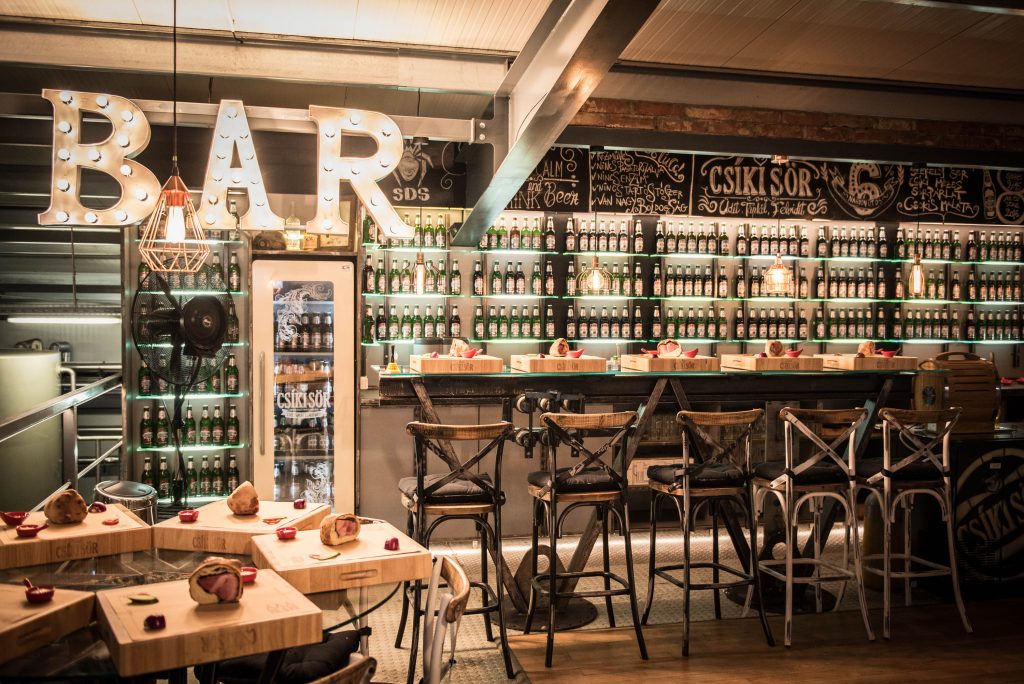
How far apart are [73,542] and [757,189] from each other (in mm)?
6287

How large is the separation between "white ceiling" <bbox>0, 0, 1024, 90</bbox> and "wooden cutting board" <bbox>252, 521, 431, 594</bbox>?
4033 mm

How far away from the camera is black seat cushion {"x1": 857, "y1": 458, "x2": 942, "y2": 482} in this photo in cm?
397

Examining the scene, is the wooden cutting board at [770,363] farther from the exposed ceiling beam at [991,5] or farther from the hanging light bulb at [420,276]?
the hanging light bulb at [420,276]

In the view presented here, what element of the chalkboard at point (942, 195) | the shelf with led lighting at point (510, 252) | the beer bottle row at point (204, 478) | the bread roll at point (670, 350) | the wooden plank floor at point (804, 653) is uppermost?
the chalkboard at point (942, 195)

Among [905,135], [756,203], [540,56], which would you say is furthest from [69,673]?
[905,135]

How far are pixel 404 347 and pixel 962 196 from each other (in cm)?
548

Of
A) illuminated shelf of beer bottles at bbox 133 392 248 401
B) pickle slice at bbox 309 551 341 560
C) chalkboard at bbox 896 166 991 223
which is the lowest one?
pickle slice at bbox 309 551 341 560

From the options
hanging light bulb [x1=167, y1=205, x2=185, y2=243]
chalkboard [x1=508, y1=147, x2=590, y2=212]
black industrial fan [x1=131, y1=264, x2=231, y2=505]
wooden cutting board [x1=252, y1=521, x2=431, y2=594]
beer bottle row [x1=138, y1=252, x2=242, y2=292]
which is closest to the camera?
wooden cutting board [x1=252, y1=521, x2=431, y2=594]

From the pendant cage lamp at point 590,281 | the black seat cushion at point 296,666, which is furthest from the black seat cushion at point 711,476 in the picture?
the pendant cage lamp at point 590,281

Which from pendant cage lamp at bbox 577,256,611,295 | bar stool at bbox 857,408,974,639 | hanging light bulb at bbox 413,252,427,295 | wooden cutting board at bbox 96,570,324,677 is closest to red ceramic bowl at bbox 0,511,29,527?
wooden cutting board at bbox 96,570,324,677

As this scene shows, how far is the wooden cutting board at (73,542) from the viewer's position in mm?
2098

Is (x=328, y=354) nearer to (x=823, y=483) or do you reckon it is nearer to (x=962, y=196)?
(x=823, y=483)

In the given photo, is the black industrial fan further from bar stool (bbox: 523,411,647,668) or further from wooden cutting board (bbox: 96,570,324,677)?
wooden cutting board (bbox: 96,570,324,677)

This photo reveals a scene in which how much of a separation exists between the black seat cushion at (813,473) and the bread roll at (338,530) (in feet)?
8.13
